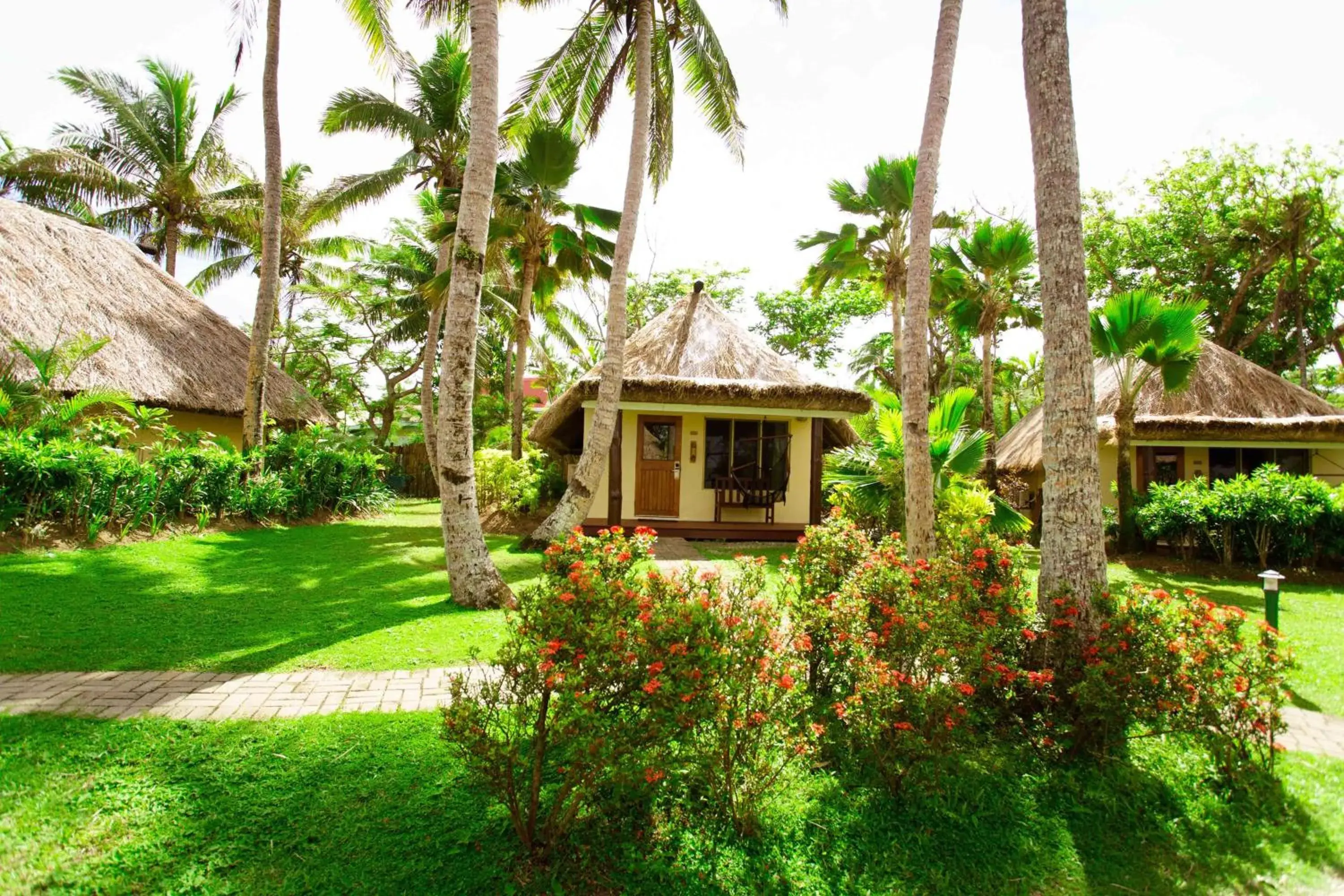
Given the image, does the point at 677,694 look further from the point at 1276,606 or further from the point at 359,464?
the point at 359,464

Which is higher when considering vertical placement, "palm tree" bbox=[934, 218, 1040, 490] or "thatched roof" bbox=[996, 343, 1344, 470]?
"palm tree" bbox=[934, 218, 1040, 490]

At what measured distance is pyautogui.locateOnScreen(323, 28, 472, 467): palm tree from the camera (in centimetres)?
1230

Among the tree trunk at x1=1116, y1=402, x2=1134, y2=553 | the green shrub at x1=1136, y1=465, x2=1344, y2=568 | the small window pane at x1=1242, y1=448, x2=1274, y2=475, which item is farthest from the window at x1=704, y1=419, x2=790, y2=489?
the small window pane at x1=1242, y1=448, x2=1274, y2=475

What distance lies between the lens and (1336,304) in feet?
58.1

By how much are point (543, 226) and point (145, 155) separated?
12389 mm

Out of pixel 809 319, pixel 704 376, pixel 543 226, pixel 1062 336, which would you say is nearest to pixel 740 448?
pixel 704 376

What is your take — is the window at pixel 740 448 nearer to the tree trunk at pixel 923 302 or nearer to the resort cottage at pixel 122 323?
the tree trunk at pixel 923 302

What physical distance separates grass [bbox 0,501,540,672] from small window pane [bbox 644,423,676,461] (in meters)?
3.64

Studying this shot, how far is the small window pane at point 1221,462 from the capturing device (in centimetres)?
1336

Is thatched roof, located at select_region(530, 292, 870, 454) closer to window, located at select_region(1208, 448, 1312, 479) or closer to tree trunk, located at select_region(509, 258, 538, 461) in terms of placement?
tree trunk, located at select_region(509, 258, 538, 461)

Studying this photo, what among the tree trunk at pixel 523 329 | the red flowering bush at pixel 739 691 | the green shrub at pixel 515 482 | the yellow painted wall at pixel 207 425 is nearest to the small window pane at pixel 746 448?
the green shrub at pixel 515 482

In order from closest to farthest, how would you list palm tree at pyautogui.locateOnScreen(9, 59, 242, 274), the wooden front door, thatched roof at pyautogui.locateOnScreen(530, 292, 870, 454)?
thatched roof at pyautogui.locateOnScreen(530, 292, 870, 454)
the wooden front door
palm tree at pyautogui.locateOnScreen(9, 59, 242, 274)

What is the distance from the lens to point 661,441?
1141cm

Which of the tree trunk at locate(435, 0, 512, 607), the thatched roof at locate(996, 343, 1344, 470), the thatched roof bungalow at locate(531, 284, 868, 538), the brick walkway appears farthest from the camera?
the thatched roof at locate(996, 343, 1344, 470)
